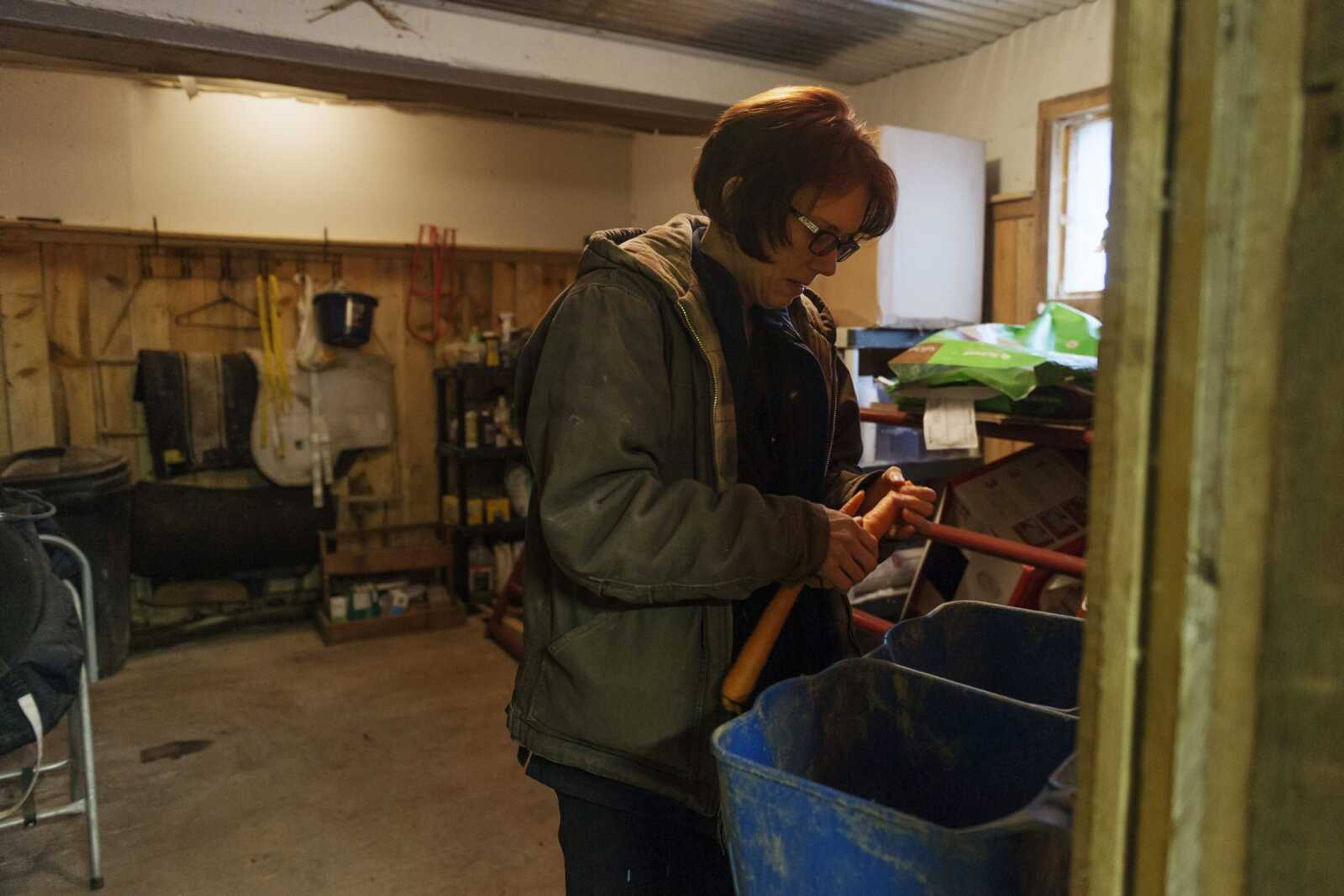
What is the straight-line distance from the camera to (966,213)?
113 inches

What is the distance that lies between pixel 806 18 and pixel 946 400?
4.53 feet

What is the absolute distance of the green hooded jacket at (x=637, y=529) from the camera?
0.96 meters

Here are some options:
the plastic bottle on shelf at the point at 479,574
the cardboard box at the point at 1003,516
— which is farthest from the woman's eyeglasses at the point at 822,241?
the plastic bottle on shelf at the point at 479,574

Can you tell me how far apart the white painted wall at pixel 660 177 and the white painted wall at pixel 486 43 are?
95 cm

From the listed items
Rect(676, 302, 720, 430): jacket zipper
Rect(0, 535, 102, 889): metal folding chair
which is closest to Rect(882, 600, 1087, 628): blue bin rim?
Rect(676, 302, 720, 430): jacket zipper

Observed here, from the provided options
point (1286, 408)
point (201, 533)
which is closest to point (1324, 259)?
point (1286, 408)

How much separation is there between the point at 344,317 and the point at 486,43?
69.4 inches

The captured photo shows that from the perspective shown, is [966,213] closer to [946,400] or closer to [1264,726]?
[946,400]

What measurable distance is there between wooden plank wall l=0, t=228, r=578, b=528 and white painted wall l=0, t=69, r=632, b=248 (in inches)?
5.0

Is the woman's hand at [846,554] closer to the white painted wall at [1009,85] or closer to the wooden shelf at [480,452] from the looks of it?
the white painted wall at [1009,85]

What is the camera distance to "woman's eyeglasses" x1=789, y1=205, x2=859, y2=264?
115cm

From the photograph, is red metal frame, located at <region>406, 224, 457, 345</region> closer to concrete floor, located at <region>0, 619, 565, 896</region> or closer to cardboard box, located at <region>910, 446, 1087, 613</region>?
concrete floor, located at <region>0, 619, 565, 896</region>

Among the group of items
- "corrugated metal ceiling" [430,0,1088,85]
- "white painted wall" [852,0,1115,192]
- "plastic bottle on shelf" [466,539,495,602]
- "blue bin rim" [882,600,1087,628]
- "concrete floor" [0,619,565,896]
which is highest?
"corrugated metal ceiling" [430,0,1088,85]

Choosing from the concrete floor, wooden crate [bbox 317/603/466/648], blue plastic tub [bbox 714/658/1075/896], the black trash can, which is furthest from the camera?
wooden crate [bbox 317/603/466/648]
